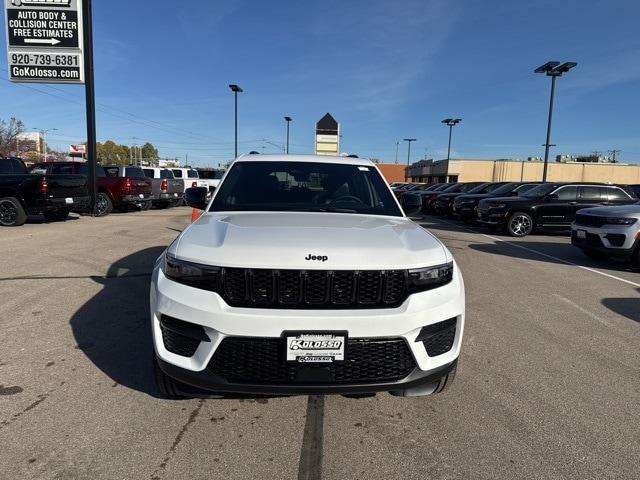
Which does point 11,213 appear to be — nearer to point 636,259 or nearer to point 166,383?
point 166,383

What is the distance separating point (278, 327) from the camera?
8.49 feet

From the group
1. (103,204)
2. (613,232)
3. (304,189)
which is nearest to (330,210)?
(304,189)

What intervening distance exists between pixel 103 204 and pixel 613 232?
1642 cm

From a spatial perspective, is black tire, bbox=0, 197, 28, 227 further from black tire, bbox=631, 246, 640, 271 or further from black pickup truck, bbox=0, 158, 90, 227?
black tire, bbox=631, 246, 640, 271

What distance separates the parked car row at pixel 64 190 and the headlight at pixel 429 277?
420 inches

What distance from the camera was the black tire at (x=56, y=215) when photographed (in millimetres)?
14917

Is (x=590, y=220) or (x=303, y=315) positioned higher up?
(x=590, y=220)

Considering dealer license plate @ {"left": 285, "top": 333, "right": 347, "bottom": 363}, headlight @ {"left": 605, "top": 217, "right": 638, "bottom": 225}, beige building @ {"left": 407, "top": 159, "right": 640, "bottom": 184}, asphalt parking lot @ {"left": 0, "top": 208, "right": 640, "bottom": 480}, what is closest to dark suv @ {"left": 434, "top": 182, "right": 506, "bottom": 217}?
headlight @ {"left": 605, "top": 217, "right": 638, "bottom": 225}

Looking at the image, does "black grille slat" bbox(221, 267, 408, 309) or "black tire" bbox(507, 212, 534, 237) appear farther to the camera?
"black tire" bbox(507, 212, 534, 237)

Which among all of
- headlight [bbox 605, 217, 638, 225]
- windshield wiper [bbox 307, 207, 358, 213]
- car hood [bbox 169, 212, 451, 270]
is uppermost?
windshield wiper [bbox 307, 207, 358, 213]

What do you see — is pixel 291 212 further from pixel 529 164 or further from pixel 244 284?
pixel 529 164

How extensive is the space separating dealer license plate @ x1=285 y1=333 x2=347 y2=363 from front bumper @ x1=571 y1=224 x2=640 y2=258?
825 cm

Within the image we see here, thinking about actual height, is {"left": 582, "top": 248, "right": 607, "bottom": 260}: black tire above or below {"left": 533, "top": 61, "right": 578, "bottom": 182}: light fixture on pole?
below

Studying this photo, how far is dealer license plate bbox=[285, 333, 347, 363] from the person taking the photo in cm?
260
